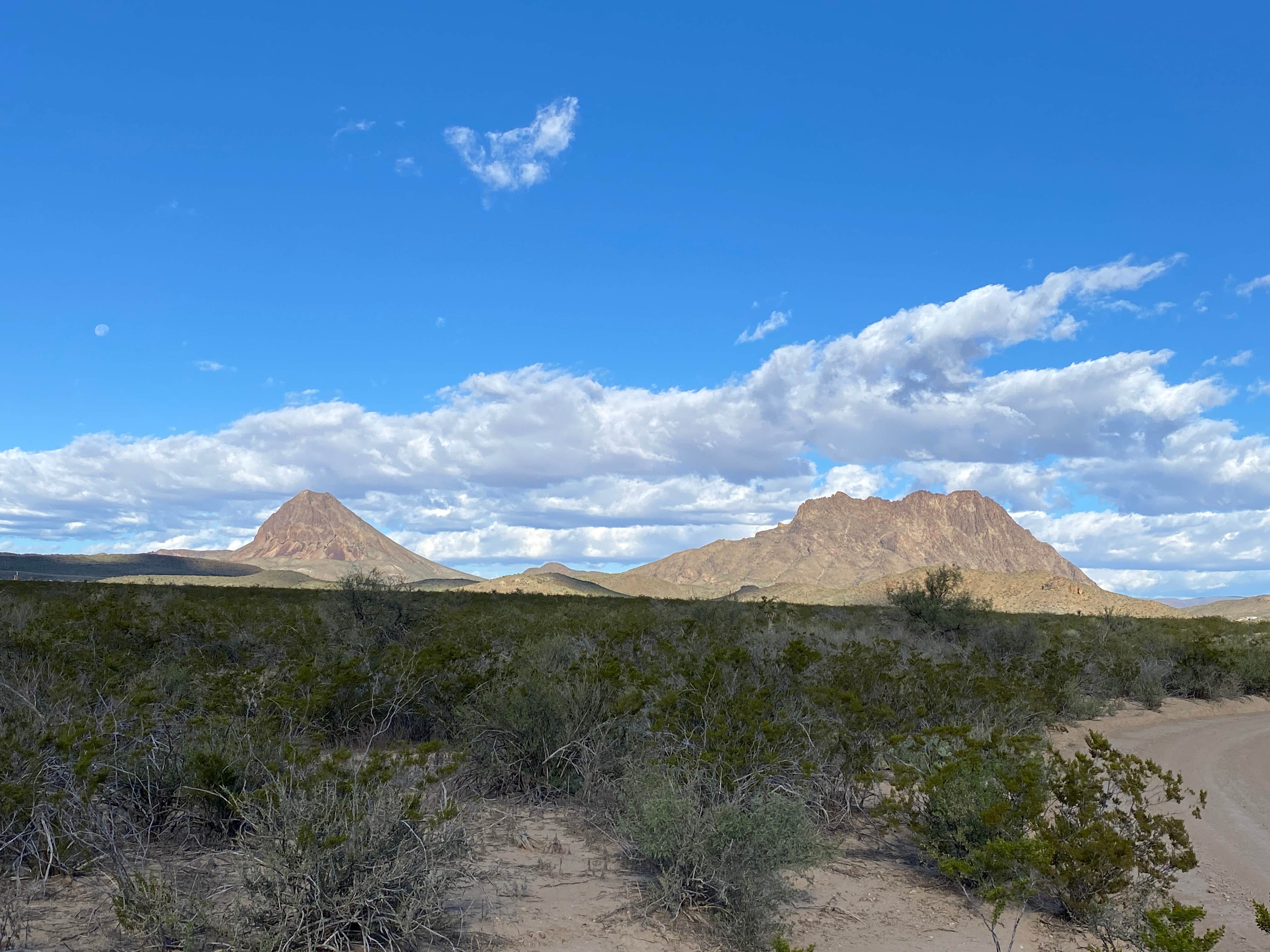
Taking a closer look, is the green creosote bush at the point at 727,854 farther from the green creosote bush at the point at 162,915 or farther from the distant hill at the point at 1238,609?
the distant hill at the point at 1238,609

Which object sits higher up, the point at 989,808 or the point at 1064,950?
the point at 989,808

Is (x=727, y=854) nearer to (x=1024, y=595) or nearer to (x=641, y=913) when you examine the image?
(x=641, y=913)

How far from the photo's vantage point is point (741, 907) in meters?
6.17

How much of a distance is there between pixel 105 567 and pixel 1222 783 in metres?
181

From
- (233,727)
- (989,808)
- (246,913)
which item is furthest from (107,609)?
(989,808)

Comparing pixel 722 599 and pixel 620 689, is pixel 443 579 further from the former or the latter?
pixel 620 689

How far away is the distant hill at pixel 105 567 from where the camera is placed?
130m

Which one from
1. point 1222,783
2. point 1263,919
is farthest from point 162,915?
point 1222,783

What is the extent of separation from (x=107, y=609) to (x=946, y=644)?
72.1 ft

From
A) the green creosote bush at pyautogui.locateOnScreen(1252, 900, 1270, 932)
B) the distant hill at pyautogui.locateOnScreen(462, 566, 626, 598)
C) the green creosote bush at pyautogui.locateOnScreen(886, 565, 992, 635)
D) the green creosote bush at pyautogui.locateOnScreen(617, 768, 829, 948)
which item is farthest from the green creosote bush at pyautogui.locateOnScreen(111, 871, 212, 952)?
the distant hill at pyautogui.locateOnScreen(462, 566, 626, 598)

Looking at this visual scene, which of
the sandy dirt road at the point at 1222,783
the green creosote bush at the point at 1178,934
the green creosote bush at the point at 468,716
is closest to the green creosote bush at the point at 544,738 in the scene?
the green creosote bush at the point at 468,716

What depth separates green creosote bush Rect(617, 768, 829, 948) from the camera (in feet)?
20.1

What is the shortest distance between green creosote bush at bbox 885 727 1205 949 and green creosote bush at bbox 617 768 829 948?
129 centimetres

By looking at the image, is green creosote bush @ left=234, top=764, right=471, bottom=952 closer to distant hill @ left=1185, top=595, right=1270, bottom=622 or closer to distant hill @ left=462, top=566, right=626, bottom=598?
distant hill @ left=462, top=566, right=626, bottom=598
